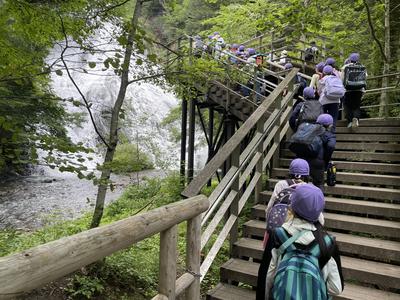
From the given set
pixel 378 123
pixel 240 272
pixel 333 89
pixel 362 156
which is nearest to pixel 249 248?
pixel 240 272

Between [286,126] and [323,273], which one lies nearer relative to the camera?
[323,273]

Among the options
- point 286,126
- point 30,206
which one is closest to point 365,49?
point 286,126

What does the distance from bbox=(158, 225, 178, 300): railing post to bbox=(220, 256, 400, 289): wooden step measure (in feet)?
5.48

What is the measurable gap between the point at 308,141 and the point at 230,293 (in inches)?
85.1

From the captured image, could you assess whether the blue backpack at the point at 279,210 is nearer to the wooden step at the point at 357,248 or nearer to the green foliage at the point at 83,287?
the wooden step at the point at 357,248

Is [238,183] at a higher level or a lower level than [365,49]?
lower

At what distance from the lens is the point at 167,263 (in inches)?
95.7

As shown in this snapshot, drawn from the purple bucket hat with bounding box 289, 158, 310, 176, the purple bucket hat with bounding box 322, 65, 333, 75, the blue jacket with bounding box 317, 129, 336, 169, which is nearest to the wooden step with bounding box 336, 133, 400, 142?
the purple bucket hat with bounding box 322, 65, 333, 75

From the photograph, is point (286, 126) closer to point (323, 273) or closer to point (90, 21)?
point (90, 21)

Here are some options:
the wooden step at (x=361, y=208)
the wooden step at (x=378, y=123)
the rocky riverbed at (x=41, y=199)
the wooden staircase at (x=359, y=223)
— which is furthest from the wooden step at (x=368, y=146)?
the rocky riverbed at (x=41, y=199)

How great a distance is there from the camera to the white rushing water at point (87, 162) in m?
7.57

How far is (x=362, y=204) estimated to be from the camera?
4816mm

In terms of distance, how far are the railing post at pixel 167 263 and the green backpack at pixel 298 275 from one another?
0.72m

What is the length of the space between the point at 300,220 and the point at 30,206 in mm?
12823
